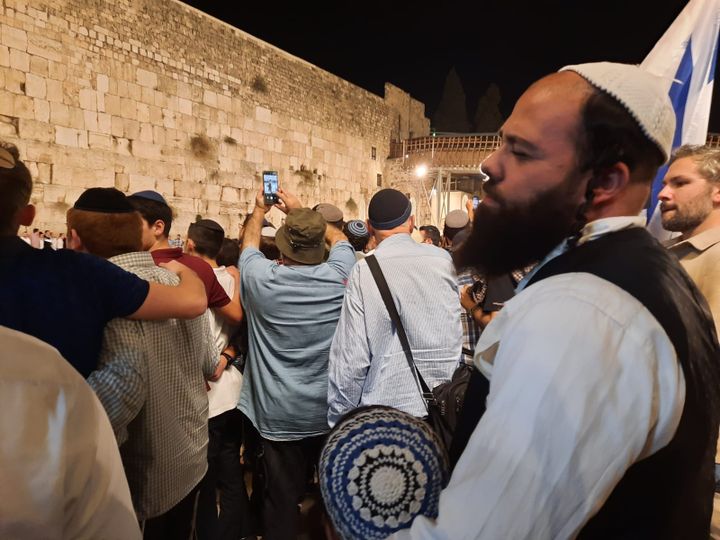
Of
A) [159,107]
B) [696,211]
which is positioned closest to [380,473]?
[696,211]

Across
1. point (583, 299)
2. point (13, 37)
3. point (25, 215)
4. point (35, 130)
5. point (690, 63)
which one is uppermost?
point (13, 37)

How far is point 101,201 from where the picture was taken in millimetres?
1646

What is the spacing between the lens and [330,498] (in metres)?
0.86

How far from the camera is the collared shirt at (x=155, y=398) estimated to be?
1.49 metres

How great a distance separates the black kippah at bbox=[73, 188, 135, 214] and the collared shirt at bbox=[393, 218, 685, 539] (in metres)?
1.56

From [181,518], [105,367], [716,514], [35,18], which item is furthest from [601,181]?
[35,18]

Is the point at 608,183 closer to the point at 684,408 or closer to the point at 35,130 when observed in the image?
the point at 684,408

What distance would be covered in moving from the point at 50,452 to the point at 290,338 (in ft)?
6.05

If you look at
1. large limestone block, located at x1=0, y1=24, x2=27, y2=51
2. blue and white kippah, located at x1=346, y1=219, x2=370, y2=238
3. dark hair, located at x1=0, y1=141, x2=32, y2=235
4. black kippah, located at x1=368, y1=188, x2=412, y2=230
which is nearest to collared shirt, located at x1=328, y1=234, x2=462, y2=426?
black kippah, located at x1=368, y1=188, x2=412, y2=230

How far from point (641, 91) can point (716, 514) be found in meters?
3.41

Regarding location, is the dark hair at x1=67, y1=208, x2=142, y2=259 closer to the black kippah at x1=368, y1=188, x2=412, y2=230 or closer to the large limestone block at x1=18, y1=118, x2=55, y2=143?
the black kippah at x1=368, y1=188, x2=412, y2=230

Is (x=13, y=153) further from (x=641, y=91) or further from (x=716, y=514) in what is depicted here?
(x=716, y=514)

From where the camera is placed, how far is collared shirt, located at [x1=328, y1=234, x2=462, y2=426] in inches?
85.7

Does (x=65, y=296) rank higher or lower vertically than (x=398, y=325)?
higher
